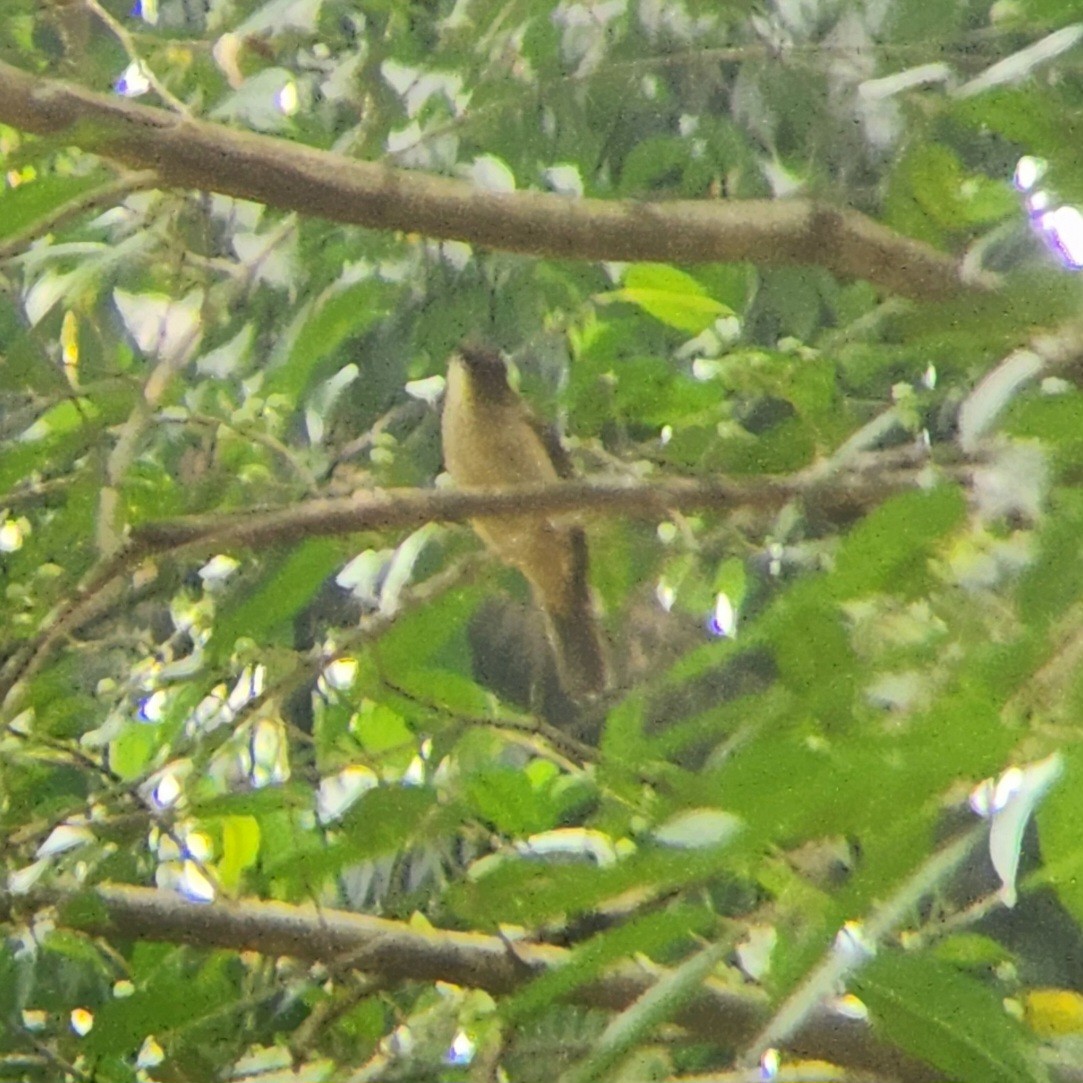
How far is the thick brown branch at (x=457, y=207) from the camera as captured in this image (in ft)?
1.91

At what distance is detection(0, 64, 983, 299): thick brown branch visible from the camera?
583mm

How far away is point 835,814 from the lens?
0.35 meters

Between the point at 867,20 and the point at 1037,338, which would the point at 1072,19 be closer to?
the point at 1037,338

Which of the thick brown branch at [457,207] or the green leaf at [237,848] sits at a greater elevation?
the thick brown branch at [457,207]

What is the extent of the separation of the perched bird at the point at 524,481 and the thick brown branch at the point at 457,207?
212 millimetres

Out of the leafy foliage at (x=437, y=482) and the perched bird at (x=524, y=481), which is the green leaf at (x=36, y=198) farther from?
the perched bird at (x=524, y=481)

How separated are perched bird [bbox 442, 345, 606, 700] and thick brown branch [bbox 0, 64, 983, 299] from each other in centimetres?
21

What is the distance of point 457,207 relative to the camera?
61 cm

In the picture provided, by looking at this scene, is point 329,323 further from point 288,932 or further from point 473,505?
point 288,932

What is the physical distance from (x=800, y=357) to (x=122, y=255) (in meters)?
0.36

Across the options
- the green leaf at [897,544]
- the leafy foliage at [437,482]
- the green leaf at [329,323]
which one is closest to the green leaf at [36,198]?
the leafy foliage at [437,482]

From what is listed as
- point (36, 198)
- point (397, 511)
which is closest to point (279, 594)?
point (397, 511)

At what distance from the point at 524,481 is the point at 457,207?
26 cm

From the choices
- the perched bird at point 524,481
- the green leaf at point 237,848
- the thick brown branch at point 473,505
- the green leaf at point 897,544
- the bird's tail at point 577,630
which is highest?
the green leaf at point 897,544
